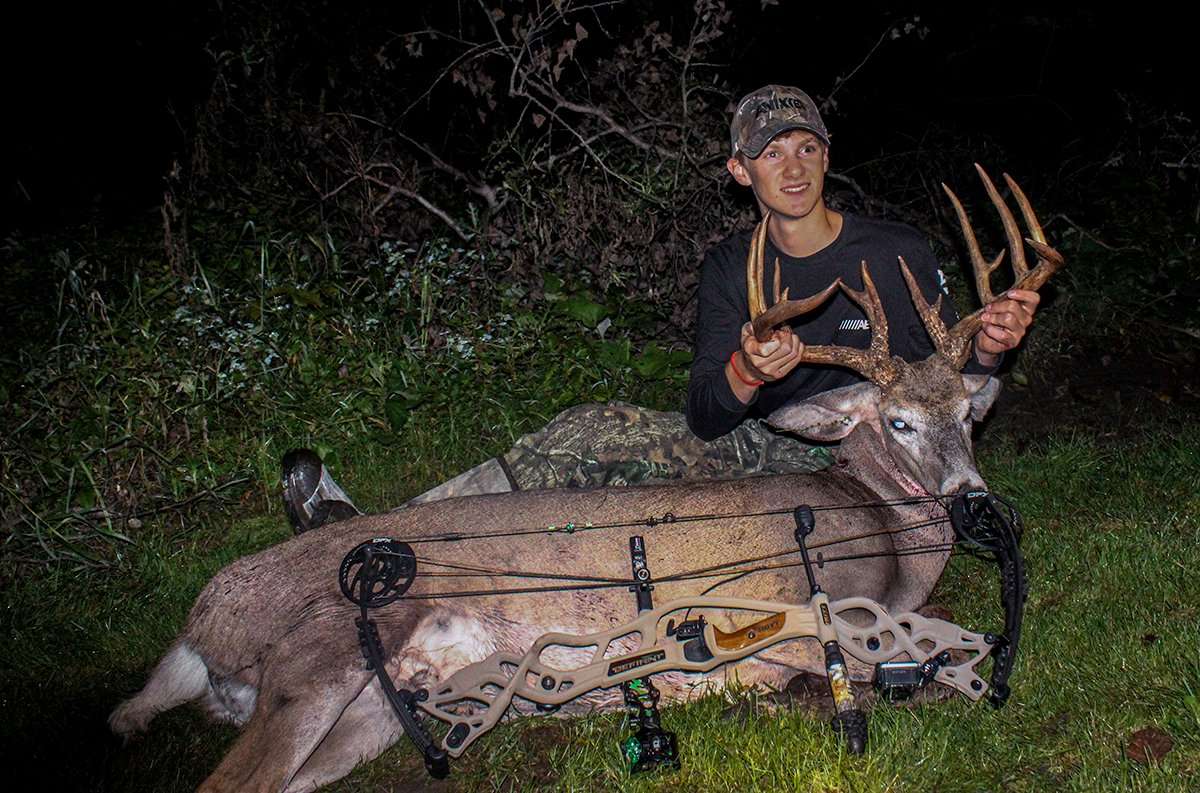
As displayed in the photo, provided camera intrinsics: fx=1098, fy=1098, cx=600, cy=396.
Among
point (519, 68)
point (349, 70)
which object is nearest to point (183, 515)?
point (519, 68)

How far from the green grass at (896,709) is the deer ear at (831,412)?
0.80 m

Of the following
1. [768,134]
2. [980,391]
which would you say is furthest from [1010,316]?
[768,134]

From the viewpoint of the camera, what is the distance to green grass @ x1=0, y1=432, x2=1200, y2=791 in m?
3.00

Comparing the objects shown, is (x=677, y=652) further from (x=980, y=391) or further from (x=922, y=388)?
(x=980, y=391)

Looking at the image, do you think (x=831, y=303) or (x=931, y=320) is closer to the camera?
(x=931, y=320)

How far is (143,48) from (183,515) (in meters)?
6.94

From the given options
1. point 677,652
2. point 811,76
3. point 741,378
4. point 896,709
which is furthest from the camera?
point 811,76

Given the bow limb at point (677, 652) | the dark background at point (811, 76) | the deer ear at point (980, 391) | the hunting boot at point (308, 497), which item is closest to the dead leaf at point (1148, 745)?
the bow limb at point (677, 652)

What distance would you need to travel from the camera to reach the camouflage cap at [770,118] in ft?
14.4

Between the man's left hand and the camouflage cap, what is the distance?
1086 millimetres

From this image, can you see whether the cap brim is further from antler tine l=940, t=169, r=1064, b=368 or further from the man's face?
antler tine l=940, t=169, r=1064, b=368

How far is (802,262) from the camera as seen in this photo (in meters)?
4.47

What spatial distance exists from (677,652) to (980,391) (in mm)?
1671

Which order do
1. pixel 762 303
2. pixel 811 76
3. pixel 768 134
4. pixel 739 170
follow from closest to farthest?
pixel 762 303, pixel 768 134, pixel 739 170, pixel 811 76
